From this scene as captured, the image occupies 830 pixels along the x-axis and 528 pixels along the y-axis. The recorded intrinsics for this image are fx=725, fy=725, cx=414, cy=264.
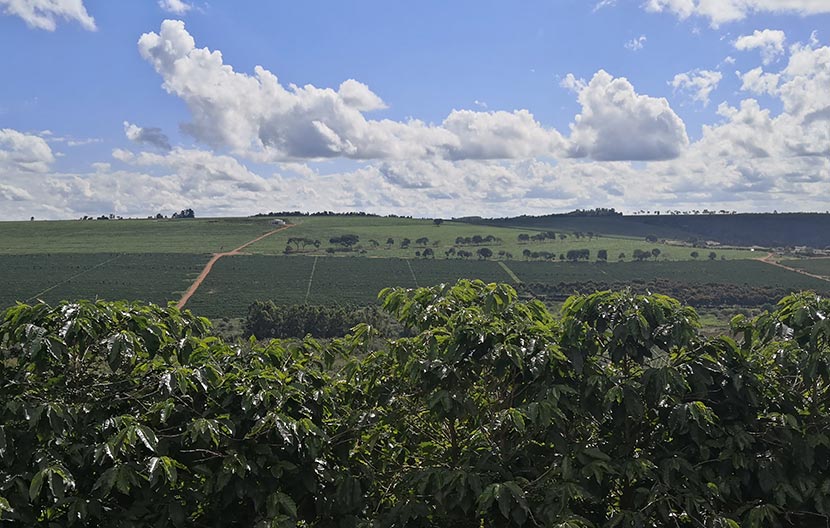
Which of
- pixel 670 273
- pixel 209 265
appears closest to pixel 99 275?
pixel 209 265

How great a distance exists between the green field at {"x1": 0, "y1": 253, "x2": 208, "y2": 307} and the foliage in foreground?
5066 centimetres

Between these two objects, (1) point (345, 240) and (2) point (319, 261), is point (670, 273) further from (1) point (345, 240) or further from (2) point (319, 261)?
(1) point (345, 240)

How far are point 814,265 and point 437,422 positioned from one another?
78.3m

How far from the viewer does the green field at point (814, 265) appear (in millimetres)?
66425

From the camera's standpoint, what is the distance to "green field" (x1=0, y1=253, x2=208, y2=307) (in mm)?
58125

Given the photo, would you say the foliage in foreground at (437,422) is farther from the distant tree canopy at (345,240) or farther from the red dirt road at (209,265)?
the distant tree canopy at (345,240)

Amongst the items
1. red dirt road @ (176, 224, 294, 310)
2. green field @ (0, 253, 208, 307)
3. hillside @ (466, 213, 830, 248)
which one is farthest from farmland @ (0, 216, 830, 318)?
hillside @ (466, 213, 830, 248)

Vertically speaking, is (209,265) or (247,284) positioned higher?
(209,265)

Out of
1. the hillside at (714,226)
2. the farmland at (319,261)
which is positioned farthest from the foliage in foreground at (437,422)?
the hillside at (714,226)

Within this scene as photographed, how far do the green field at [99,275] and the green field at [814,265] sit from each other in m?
56.8

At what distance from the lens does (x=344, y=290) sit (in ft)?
213

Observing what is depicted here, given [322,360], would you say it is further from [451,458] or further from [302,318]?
[302,318]

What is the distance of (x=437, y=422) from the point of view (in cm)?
521

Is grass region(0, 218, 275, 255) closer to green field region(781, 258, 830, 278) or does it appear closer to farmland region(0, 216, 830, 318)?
farmland region(0, 216, 830, 318)
